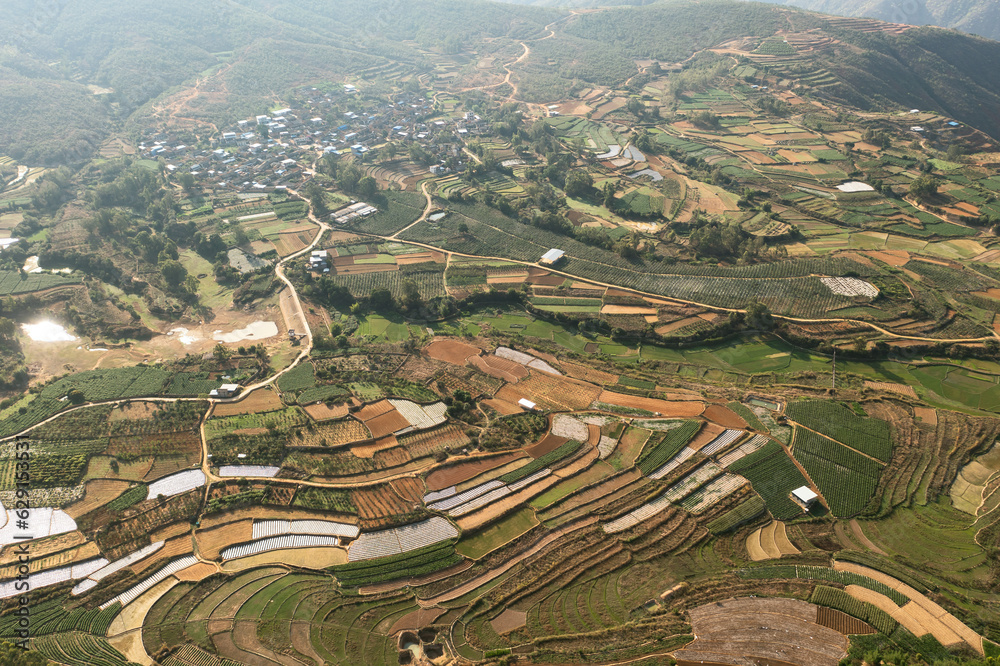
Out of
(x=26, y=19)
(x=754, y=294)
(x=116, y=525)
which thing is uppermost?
(x=26, y=19)

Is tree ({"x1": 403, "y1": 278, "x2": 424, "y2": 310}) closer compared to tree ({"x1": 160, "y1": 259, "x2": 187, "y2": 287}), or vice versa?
tree ({"x1": 403, "y1": 278, "x2": 424, "y2": 310})

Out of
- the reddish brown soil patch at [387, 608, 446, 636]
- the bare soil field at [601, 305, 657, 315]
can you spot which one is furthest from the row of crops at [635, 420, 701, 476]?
the bare soil field at [601, 305, 657, 315]

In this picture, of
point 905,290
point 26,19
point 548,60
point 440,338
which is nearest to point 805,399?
point 905,290

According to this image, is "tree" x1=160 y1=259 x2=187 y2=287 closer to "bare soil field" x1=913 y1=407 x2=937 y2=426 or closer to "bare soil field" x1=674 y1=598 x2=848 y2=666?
"bare soil field" x1=674 y1=598 x2=848 y2=666

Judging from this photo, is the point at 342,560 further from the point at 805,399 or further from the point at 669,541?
the point at 805,399

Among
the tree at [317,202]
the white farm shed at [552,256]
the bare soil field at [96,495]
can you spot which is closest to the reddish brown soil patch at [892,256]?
the white farm shed at [552,256]

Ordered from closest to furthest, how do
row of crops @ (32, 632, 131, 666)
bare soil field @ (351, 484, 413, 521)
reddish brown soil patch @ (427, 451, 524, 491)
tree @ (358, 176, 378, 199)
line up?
row of crops @ (32, 632, 131, 666), bare soil field @ (351, 484, 413, 521), reddish brown soil patch @ (427, 451, 524, 491), tree @ (358, 176, 378, 199)

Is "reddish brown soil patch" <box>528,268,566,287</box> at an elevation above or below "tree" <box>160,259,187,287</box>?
above
